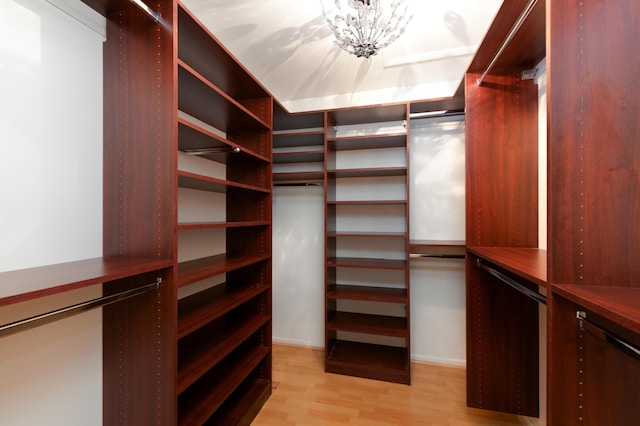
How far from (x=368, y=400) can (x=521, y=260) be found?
147cm

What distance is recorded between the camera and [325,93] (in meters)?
2.63

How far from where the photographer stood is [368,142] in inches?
92.8

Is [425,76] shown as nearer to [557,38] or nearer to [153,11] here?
[557,38]

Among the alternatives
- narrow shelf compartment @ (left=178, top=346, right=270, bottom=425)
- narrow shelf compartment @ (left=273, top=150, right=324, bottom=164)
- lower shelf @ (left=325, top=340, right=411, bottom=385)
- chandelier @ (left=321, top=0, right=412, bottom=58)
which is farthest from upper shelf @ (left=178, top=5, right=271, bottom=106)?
lower shelf @ (left=325, top=340, right=411, bottom=385)

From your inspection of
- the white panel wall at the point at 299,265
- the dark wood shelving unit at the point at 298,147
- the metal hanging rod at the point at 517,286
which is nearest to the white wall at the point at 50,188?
the dark wood shelving unit at the point at 298,147

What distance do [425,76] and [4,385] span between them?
10.0 feet

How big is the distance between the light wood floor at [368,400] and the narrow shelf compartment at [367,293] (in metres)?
0.67

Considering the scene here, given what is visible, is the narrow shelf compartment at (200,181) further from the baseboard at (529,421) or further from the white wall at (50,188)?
the baseboard at (529,421)

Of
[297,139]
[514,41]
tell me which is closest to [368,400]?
[297,139]

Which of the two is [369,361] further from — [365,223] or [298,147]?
[298,147]

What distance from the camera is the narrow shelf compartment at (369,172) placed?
7.10 feet

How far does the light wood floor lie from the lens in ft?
5.78

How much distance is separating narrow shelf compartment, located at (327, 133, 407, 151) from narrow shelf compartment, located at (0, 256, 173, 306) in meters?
1.68

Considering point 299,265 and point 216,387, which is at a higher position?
point 299,265
